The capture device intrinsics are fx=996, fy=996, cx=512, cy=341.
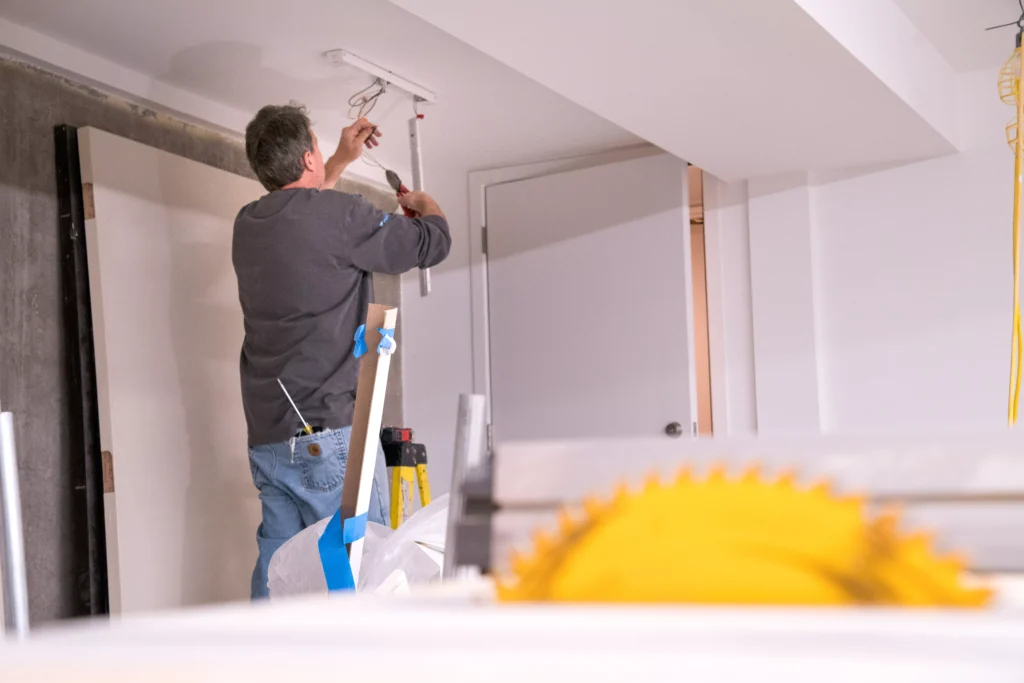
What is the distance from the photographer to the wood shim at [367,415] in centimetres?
152

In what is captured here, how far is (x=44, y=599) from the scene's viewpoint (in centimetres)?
270

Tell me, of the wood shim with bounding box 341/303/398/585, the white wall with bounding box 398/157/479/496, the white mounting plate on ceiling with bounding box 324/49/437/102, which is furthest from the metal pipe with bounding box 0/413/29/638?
the white wall with bounding box 398/157/479/496

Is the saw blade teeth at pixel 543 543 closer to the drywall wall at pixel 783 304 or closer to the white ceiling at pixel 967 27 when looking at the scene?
the white ceiling at pixel 967 27

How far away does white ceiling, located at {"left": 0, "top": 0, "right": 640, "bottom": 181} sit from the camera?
2703 millimetres

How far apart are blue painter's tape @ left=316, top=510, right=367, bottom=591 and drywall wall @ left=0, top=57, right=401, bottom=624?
1.44 meters

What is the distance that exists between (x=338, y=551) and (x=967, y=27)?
2.56 meters

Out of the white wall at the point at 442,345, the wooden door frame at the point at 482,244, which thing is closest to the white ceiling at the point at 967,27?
the wooden door frame at the point at 482,244

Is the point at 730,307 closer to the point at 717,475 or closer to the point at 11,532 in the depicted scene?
the point at 11,532

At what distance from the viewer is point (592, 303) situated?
394cm

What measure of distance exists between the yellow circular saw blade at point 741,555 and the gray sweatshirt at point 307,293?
74.8 inches

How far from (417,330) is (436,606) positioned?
3.85 m

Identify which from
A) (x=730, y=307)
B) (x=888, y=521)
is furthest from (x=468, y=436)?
(x=730, y=307)

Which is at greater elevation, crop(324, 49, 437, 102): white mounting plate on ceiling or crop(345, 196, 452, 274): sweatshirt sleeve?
crop(324, 49, 437, 102): white mounting plate on ceiling

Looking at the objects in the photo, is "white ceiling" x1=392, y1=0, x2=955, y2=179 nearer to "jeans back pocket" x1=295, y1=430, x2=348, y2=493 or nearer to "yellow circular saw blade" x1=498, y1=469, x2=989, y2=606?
"jeans back pocket" x1=295, y1=430, x2=348, y2=493
